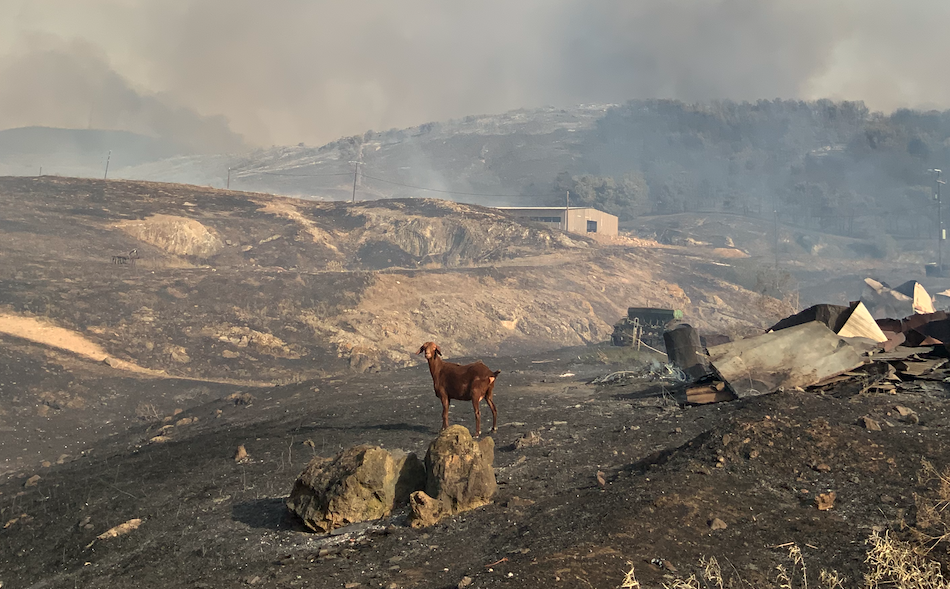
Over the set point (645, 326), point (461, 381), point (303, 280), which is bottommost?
point (461, 381)

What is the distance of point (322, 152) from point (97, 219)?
15206 centimetres

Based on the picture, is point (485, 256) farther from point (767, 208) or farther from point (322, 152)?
point (322, 152)

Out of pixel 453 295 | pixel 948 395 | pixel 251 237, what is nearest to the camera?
pixel 948 395

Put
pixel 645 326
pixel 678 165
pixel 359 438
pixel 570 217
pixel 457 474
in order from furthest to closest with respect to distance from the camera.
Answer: pixel 678 165 < pixel 570 217 < pixel 645 326 < pixel 359 438 < pixel 457 474

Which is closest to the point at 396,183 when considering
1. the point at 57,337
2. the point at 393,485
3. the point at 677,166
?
the point at 677,166

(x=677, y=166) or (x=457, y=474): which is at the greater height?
(x=677, y=166)

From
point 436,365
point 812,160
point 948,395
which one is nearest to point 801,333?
point 948,395

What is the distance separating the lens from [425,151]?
183 metres

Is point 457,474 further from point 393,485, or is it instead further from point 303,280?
point 303,280

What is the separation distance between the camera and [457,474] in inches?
288

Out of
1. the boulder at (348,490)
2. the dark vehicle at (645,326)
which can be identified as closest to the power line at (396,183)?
the dark vehicle at (645,326)

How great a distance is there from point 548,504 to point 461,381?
331cm

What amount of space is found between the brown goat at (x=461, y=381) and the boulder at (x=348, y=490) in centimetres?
277

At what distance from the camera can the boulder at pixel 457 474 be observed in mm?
7250
